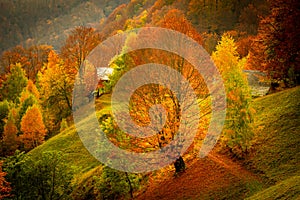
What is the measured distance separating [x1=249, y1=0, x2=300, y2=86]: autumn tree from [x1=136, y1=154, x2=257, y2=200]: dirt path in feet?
31.7

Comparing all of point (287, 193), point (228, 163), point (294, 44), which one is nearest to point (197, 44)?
point (294, 44)

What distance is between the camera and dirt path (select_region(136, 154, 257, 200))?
19.4 m

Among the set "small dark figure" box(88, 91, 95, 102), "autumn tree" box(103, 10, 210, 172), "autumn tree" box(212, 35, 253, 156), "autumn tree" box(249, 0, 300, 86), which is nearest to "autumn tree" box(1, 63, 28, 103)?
"small dark figure" box(88, 91, 95, 102)

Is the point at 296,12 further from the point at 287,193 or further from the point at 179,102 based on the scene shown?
the point at 287,193

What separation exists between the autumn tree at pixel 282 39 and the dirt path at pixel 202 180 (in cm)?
968

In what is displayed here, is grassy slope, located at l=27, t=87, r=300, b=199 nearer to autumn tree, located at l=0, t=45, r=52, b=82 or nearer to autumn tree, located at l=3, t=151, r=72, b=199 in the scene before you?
autumn tree, located at l=3, t=151, r=72, b=199

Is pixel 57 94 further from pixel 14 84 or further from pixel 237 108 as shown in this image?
pixel 237 108

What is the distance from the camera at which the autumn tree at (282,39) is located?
891 inches

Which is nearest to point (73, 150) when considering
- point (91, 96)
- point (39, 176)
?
point (39, 176)

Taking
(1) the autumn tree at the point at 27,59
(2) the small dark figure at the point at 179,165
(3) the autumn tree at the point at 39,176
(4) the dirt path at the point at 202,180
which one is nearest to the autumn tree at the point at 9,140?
(3) the autumn tree at the point at 39,176

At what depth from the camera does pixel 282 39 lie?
82.0ft

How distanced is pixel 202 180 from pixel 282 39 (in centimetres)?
1351

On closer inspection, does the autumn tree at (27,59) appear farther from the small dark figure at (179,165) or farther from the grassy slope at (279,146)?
the grassy slope at (279,146)

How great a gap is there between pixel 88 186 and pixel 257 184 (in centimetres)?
1624
